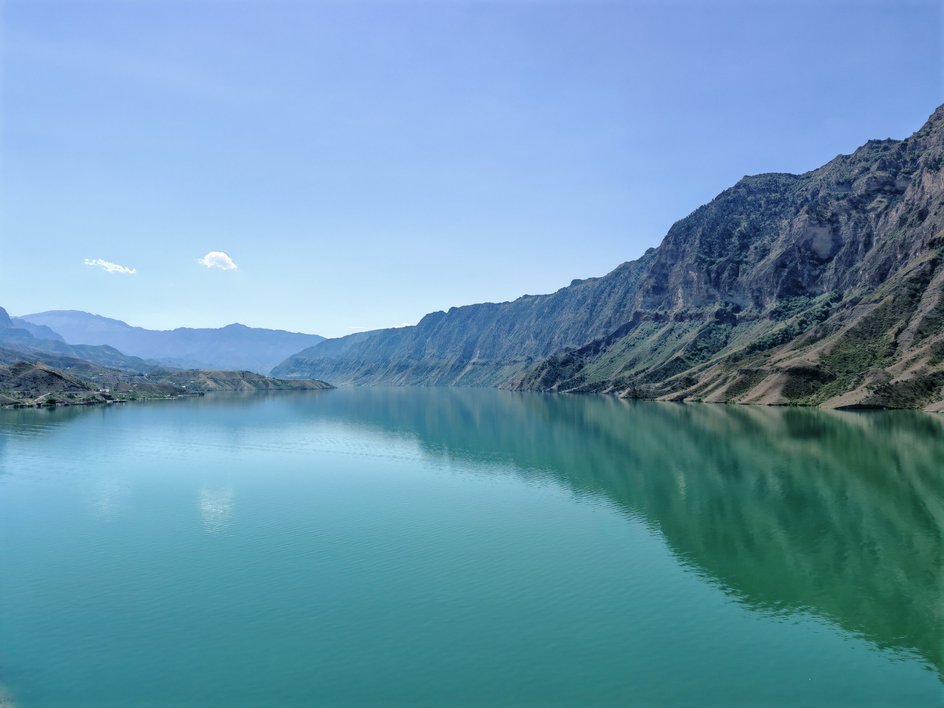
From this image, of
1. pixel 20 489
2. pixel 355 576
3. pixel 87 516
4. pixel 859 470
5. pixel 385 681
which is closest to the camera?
pixel 385 681

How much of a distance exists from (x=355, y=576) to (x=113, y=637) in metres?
16.3

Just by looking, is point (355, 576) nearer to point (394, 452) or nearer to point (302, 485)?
point (302, 485)

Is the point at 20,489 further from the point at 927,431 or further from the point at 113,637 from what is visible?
the point at 927,431

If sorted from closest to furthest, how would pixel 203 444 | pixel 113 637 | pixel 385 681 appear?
pixel 385 681
pixel 113 637
pixel 203 444

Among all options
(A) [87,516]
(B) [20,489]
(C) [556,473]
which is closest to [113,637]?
(A) [87,516]

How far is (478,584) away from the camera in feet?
142

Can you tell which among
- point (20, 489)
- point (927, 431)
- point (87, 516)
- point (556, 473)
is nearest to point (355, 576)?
point (87, 516)

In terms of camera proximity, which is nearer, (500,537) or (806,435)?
(500,537)

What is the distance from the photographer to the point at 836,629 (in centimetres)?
3606

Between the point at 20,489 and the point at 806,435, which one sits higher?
the point at 806,435

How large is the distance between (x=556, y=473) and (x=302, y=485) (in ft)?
129

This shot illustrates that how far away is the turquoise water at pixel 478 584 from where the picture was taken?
2992cm

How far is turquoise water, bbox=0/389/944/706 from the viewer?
2992cm

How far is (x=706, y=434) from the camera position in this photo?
456 feet
